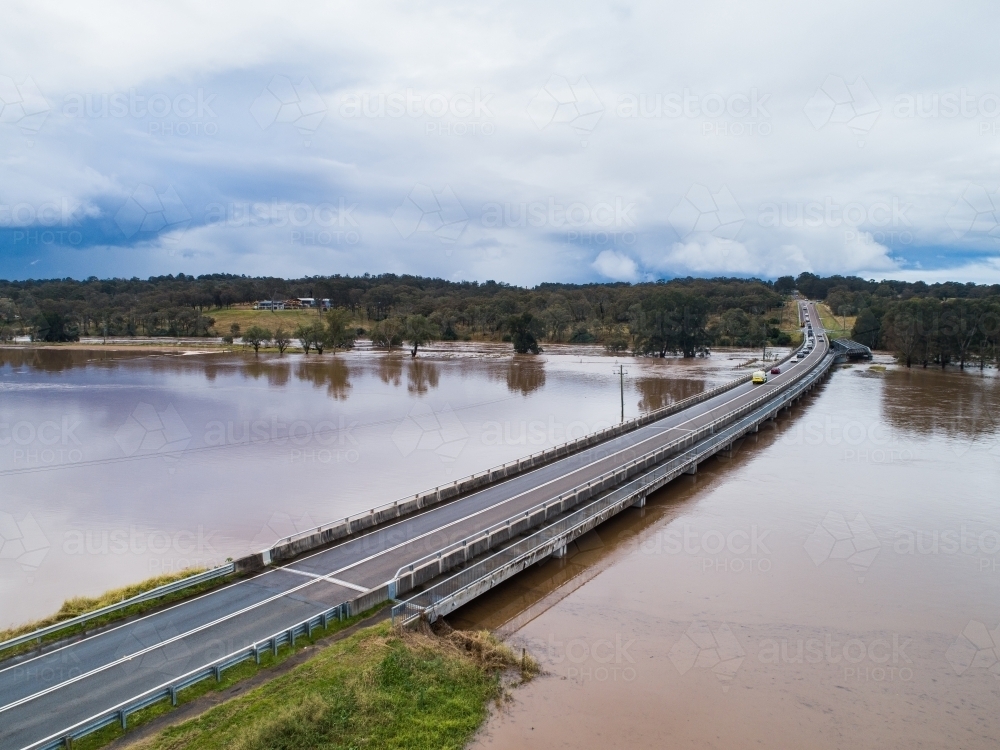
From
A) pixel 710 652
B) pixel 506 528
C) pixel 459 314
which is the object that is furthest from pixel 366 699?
pixel 459 314

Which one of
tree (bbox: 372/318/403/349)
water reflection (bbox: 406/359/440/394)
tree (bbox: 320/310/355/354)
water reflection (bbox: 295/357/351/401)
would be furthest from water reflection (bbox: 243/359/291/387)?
tree (bbox: 372/318/403/349)

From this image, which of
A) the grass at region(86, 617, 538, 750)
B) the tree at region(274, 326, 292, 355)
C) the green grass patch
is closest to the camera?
the green grass patch

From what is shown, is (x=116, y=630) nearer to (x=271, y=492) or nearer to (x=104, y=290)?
(x=271, y=492)

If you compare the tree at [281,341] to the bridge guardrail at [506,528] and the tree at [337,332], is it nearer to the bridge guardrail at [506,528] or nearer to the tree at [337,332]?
the tree at [337,332]

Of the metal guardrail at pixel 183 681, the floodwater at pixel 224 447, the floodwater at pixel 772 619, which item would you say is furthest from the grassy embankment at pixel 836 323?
the metal guardrail at pixel 183 681

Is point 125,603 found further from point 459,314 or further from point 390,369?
point 459,314

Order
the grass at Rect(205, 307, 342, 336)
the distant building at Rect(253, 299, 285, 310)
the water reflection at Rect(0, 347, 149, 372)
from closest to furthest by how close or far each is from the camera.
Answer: the water reflection at Rect(0, 347, 149, 372)
the grass at Rect(205, 307, 342, 336)
the distant building at Rect(253, 299, 285, 310)

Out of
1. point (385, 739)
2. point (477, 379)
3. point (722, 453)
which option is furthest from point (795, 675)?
point (477, 379)

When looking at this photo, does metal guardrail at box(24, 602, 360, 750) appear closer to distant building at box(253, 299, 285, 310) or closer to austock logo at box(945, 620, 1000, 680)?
austock logo at box(945, 620, 1000, 680)
